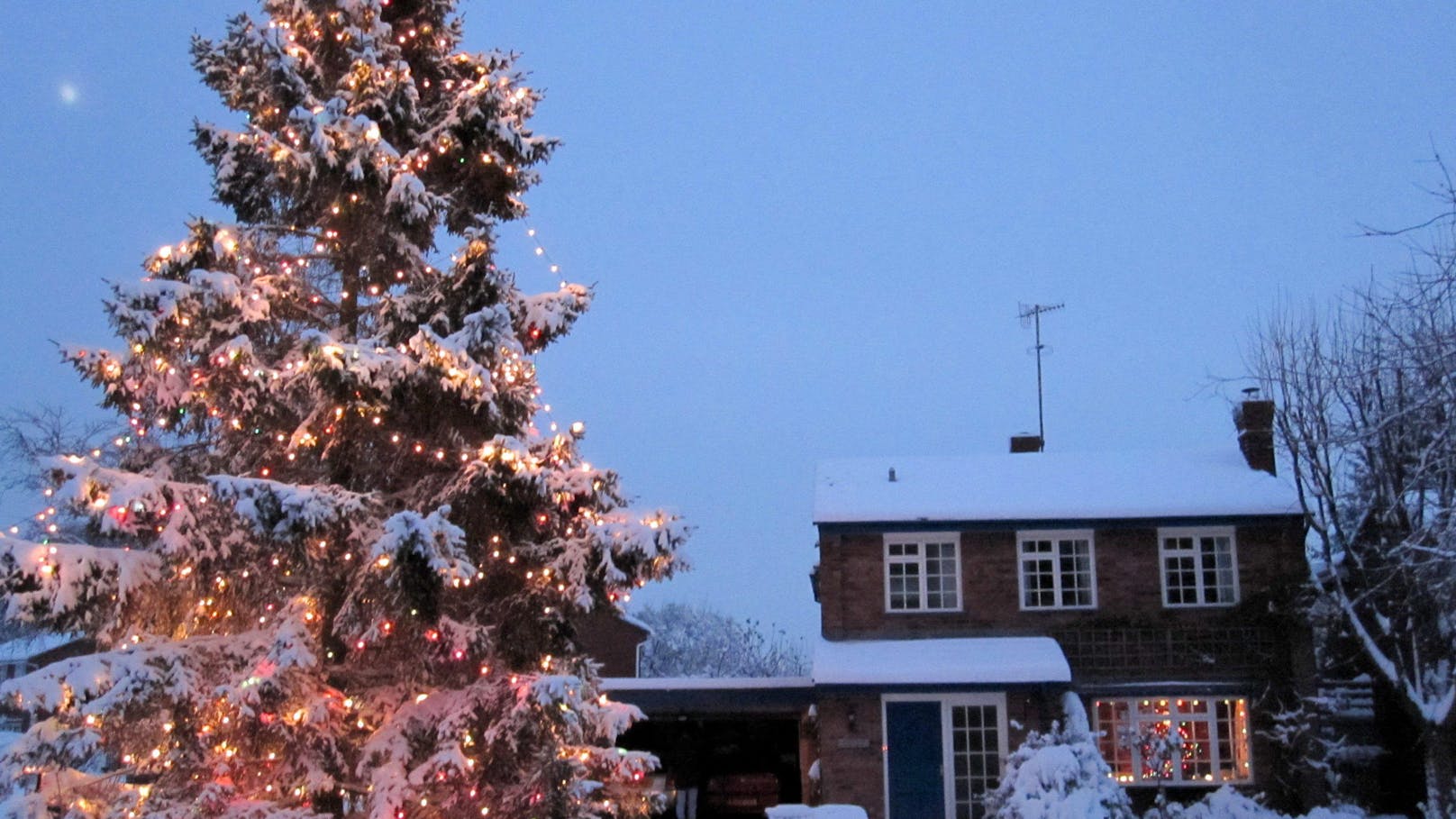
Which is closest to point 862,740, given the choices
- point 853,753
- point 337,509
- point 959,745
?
point 853,753

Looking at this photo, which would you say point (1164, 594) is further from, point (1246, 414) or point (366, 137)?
point (366, 137)

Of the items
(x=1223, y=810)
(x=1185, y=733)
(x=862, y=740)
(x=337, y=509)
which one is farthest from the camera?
(x=1185, y=733)

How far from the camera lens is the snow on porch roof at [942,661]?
20.7 m

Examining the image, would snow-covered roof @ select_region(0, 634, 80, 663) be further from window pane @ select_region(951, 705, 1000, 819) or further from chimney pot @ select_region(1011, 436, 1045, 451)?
chimney pot @ select_region(1011, 436, 1045, 451)

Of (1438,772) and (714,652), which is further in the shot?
(714,652)

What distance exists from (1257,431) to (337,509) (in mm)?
19576

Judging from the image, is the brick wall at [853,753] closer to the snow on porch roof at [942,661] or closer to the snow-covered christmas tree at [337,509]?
the snow on porch roof at [942,661]

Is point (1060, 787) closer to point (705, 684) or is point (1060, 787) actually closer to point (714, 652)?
point (705, 684)

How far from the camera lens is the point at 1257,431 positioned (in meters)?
23.9

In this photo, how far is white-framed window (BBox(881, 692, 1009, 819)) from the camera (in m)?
21.1

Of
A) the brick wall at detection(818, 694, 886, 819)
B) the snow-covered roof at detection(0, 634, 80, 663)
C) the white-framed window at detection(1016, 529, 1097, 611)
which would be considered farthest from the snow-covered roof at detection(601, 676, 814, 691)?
the snow-covered roof at detection(0, 634, 80, 663)

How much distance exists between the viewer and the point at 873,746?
21.2m

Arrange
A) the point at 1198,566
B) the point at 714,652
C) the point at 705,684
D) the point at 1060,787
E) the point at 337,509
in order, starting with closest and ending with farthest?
the point at 337,509 → the point at 1060,787 → the point at 1198,566 → the point at 705,684 → the point at 714,652

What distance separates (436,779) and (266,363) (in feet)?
11.9
